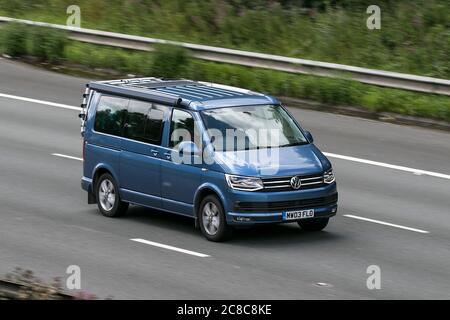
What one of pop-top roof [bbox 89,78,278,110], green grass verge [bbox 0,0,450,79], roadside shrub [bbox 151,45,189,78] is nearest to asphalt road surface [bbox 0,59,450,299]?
pop-top roof [bbox 89,78,278,110]

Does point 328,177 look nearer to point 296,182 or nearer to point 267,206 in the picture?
point 296,182

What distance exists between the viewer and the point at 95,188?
698 inches

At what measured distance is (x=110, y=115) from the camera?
17500 millimetres

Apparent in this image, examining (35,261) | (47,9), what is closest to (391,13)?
(47,9)

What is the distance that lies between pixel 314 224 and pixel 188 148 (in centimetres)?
207

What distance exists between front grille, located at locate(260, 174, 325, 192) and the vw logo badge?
0.04 meters

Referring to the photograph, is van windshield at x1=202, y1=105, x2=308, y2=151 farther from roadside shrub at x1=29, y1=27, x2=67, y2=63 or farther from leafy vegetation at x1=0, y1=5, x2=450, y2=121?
roadside shrub at x1=29, y1=27, x2=67, y2=63

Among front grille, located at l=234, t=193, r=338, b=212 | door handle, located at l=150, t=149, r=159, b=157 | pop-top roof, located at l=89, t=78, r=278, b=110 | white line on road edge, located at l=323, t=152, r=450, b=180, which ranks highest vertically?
pop-top roof, located at l=89, t=78, r=278, b=110

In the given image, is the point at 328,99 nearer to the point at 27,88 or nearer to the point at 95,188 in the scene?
the point at 27,88

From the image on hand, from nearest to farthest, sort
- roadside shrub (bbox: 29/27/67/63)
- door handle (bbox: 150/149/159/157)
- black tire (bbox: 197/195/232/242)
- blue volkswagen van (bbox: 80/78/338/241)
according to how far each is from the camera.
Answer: blue volkswagen van (bbox: 80/78/338/241), black tire (bbox: 197/195/232/242), door handle (bbox: 150/149/159/157), roadside shrub (bbox: 29/27/67/63)

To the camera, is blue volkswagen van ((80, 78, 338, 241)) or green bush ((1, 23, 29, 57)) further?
green bush ((1, 23, 29, 57))

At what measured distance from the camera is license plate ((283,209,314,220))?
50.7 ft

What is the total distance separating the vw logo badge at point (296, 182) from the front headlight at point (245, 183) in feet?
1.43

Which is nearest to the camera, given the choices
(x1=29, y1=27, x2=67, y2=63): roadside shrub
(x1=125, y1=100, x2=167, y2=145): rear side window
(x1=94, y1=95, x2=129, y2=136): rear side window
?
(x1=125, y1=100, x2=167, y2=145): rear side window
